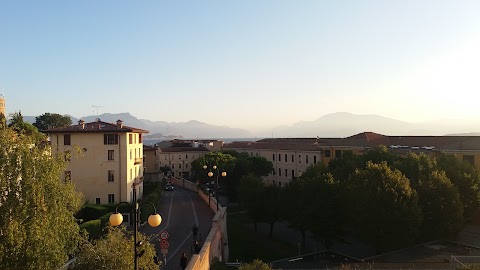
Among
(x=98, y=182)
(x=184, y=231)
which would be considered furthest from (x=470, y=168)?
(x=98, y=182)

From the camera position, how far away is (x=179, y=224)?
3453 cm

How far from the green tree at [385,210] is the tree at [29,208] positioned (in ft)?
72.2

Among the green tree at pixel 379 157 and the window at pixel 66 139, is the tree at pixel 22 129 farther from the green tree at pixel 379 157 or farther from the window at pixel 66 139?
the green tree at pixel 379 157

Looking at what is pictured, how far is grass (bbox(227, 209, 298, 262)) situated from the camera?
111 ft

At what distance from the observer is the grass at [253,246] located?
33.8m

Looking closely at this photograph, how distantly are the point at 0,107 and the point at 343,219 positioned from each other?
205 feet

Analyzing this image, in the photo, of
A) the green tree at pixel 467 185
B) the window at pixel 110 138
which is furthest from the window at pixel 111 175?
the green tree at pixel 467 185

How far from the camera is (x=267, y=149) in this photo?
262ft

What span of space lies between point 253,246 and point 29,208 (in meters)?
25.2

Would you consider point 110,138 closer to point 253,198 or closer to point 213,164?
point 253,198

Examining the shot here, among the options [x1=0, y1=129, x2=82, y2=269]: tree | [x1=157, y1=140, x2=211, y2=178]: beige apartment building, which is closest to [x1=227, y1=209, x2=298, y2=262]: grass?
[x1=0, y1=129, x2=82, y2=269]: tree

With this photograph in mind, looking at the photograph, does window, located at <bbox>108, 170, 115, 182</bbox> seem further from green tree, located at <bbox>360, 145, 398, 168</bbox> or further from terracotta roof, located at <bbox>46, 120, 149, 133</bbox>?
green tree, located at <bbox>360, 145, 398, 168</bbox>

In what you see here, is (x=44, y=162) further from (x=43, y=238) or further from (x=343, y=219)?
(x=343, y=219)

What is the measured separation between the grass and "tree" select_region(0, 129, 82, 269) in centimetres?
1940
